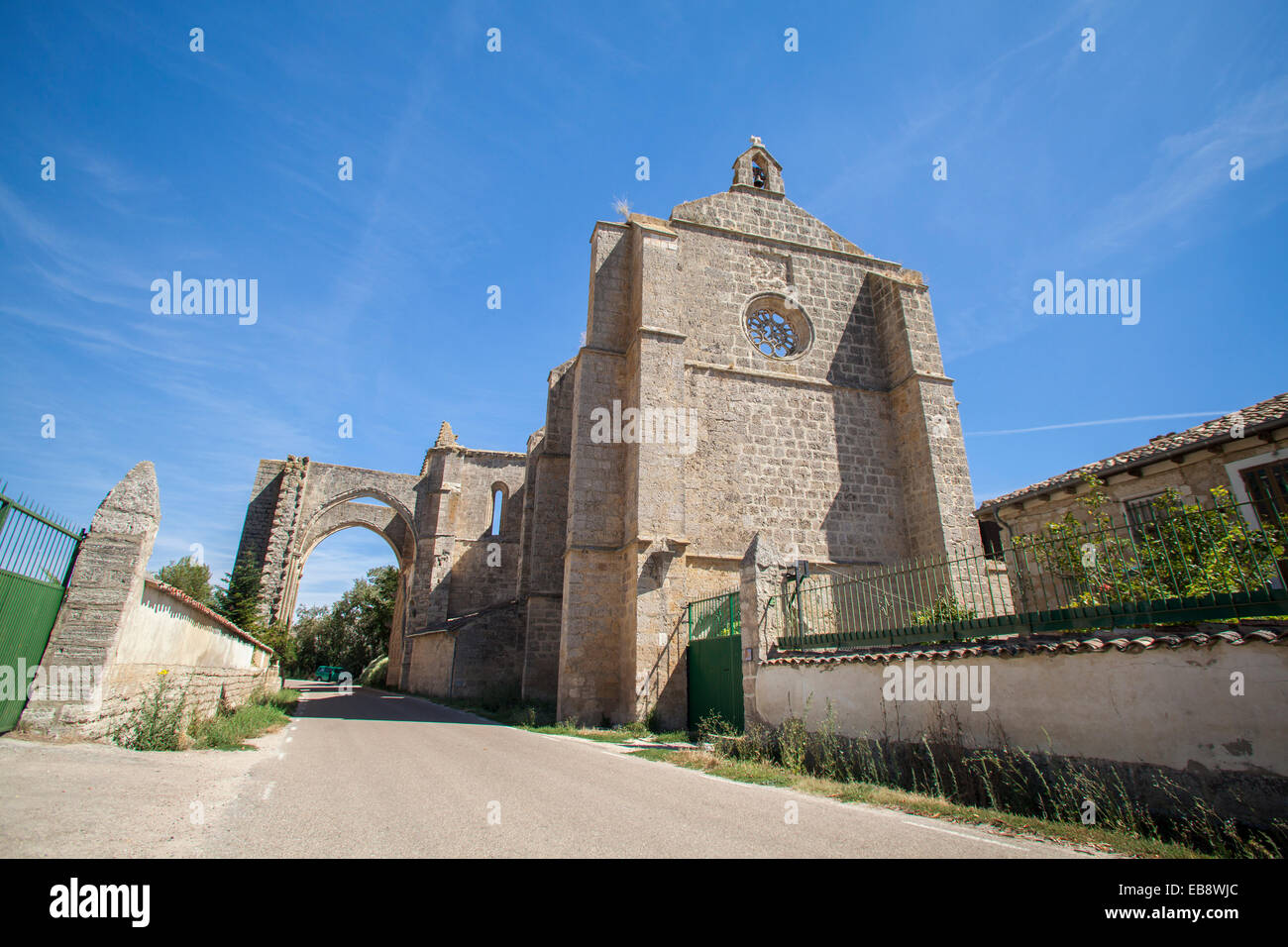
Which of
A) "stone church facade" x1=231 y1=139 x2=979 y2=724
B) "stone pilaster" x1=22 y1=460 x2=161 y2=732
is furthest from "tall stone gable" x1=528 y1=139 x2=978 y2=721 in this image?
"stone pilaster" x1=22 y1=460 x2=161 y2=732

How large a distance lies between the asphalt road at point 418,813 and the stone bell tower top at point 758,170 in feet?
47.2

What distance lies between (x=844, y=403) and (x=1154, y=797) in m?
11.2

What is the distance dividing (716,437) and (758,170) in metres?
8.15

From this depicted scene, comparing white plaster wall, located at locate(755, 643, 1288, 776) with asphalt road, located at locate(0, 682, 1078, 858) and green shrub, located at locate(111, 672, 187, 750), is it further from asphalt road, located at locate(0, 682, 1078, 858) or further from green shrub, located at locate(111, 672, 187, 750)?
green shrub, located at locate(111, 672, 187, 750)

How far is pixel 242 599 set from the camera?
2073 centimetres

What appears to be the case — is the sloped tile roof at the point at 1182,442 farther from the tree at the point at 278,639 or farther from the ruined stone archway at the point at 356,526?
the ruined stone archway at the point at 356,526

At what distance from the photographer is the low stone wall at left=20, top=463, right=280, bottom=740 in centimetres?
579

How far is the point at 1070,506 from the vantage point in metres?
11.3

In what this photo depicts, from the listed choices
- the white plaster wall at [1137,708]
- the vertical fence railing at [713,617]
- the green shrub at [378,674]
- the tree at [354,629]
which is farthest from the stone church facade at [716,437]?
the tree at [354,629]

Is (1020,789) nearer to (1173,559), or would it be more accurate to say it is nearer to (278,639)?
(1173,559)

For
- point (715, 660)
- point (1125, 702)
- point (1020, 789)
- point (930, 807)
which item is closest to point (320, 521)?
point (715, 660)

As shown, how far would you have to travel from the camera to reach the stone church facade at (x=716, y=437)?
12177 mm

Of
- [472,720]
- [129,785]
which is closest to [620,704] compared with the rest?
[472,720]
